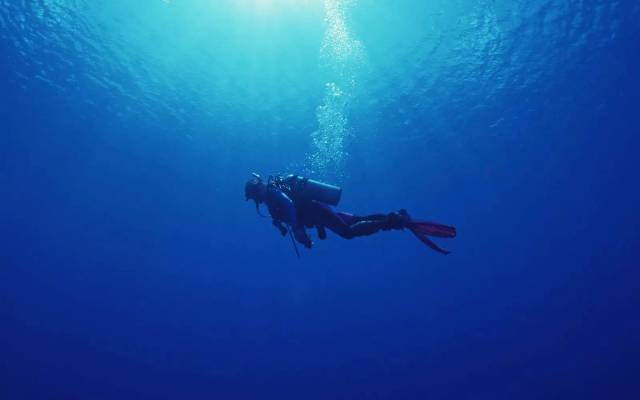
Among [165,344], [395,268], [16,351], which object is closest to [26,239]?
[16,351]

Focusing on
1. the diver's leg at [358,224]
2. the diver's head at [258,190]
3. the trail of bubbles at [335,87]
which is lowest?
the diver's leg at [358,224]

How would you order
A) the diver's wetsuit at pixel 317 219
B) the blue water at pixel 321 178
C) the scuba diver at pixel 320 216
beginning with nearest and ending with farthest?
the scuba diver at pixel 320 216
the diver's wetsuit at pixel 317 219
the blue water at pixel 321 178

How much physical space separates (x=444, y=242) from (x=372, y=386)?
675 inches

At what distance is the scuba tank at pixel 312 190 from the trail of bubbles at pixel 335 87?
9.83m

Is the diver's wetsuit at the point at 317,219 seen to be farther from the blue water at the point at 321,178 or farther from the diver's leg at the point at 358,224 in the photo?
the blue water at the point at 321,178

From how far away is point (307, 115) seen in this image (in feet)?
64.1

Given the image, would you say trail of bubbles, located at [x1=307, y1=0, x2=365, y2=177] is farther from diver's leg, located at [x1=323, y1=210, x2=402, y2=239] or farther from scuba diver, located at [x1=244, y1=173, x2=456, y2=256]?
diver's leg, located at [x1=323, y1=210, x2=402, y2=239]

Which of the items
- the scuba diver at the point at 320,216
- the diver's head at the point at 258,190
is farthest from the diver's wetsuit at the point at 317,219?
the diver's head at the point at 258,190

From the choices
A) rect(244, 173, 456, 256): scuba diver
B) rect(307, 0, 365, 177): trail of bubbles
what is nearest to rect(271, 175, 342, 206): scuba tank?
rect(244, 173, 456, 256): scuba diver

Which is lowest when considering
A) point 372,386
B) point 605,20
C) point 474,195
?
point 372,386

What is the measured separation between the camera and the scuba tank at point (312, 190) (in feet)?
15.3

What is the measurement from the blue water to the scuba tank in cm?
991

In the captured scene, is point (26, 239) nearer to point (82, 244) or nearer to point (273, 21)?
point (82, 244)

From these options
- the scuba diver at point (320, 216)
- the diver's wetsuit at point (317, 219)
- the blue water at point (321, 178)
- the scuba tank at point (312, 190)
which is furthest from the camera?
the blue water at point (321, 178)
